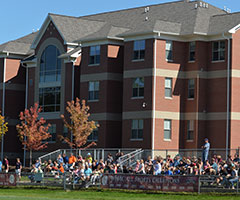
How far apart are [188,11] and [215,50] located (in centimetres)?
623

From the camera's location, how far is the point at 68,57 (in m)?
63.6

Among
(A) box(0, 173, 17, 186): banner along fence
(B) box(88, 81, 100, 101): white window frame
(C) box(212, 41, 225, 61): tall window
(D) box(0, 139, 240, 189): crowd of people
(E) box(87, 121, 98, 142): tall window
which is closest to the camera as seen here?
(D) box(0, 139, 240, 189): crowd of people

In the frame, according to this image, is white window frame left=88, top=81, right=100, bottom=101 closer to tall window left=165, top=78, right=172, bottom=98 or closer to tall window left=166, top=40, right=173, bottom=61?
tall window left=165, top=78, right=172, bottom=98

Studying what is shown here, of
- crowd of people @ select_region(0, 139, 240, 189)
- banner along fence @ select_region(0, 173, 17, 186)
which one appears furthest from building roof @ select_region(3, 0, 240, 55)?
banner along fence @ select_region(0, 173, 17, 186)

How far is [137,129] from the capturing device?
57.7 metres

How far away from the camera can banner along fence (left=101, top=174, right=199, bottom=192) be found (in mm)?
38219

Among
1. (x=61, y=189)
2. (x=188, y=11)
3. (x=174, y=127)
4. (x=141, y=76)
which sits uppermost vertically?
(x=188, y=11)

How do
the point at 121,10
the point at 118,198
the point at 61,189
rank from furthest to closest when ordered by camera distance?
1. the point at 121,10
2. the point at 61,189
3. the point at 118,198

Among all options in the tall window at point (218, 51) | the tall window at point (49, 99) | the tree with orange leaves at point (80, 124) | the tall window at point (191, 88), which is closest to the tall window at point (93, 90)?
the tree with orange leaves at point (80, 124)

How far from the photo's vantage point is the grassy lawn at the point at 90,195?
122 ft

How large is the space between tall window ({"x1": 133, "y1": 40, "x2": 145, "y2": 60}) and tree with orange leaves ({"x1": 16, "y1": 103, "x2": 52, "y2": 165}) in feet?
36.3

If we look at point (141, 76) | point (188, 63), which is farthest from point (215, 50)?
point (141, 76)

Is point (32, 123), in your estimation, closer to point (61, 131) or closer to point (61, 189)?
point (61, 131)

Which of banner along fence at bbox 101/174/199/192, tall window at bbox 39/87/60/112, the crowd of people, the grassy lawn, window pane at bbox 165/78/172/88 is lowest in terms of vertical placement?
the grassy lawn
